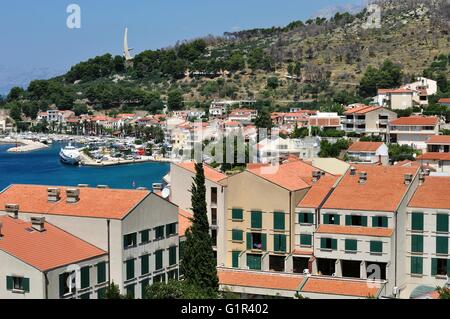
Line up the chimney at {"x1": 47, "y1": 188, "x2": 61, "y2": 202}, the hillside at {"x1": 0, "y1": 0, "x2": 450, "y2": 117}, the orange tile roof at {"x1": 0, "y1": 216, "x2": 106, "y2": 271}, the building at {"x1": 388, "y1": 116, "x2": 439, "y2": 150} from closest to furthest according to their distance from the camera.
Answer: the orange tile roof at {"x1": 0, "y1": 216, "x2": 106, "y2": 271}
the chimney at {"x1": 47, "y1": 188, "x2": 61, "y2": 202}
the building at {"x1": 388, "y1": 116, "x2": 439, "y2": 150}
the hillside at {"x1": 0, "y1": 0, "x2": 450, "y2": 117}

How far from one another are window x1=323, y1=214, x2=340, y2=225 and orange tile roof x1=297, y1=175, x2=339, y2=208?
0.32 meters

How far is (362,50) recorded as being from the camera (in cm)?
5806

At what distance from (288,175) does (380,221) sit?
213 centimetres

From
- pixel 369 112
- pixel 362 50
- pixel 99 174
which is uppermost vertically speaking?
pixel 362 50

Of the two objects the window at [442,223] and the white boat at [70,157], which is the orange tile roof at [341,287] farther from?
the white boat at [70,157]

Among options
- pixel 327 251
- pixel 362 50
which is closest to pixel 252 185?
pixel 327 251

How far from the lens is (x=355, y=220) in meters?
11.2

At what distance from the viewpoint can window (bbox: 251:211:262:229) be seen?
12078 mm

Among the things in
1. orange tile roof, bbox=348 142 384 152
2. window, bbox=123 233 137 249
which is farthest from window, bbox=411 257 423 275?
orange tile roof, bbox=348 142 384 152

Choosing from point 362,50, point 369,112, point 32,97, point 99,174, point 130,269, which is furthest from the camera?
point 32,97

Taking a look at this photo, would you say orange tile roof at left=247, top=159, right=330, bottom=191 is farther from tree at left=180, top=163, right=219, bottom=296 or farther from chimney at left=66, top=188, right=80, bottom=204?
chimney at left=66, top=188, right=80, bottom=204

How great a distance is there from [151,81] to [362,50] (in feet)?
74.0

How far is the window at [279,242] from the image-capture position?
1196 cm
